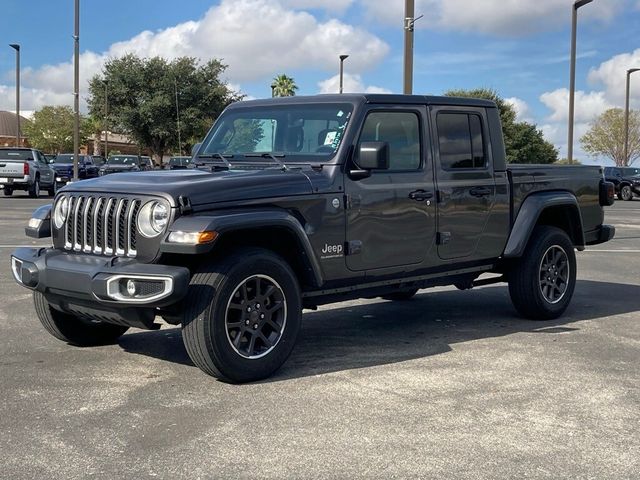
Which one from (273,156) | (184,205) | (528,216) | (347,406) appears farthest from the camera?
(528,216)

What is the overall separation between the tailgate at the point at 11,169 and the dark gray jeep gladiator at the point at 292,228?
23638 mm

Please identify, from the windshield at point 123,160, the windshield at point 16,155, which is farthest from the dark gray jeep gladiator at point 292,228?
the windshield at point 123,160

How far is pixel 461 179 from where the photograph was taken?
21.5 feet

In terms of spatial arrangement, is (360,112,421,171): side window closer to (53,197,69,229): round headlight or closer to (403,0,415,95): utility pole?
(53,197,69,229): round headlight

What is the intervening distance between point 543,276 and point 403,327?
1451 mm

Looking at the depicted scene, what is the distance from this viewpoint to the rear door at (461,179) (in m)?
6.41

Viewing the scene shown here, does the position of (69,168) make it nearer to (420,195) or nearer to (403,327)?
(403,327)

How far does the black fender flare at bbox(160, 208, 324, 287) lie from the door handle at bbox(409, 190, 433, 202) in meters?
1.10

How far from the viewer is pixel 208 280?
4.84 m

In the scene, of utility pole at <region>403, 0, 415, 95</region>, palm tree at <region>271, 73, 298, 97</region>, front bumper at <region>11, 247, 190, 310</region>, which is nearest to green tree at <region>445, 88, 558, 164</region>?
palm tree at <region>271, 73, 298, 97</region>

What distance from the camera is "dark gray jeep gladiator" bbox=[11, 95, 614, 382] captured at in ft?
15.9

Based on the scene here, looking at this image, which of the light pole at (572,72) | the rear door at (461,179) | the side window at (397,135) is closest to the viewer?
the side window at (397,135)

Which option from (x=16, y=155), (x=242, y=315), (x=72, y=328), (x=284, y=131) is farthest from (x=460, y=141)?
(x=16, y=155)

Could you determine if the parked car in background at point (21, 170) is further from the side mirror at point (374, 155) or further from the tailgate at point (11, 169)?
the side mirror at point (374, 155)
